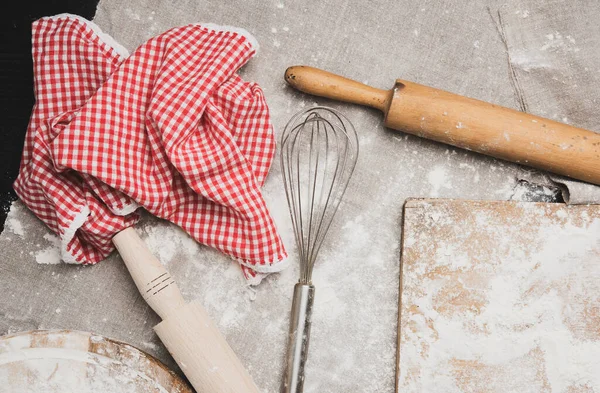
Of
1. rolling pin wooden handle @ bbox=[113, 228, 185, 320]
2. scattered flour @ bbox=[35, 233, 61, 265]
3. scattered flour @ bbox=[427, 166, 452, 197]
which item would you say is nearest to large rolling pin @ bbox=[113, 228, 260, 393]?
rolling pin wooden handle @ bbox=[113, 228, 185, 320]

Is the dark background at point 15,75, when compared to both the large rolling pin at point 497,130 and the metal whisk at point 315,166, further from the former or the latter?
the large rolling pin at point 497,130

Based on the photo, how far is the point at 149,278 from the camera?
740mm

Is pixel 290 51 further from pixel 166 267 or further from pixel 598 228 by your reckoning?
pixel 598 228

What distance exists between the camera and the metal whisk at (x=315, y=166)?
0.84 metres

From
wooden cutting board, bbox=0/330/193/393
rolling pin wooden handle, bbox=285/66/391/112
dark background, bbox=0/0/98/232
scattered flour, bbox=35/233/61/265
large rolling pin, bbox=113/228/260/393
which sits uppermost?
rolling pin wooden handle, bbox=285/66/391/112

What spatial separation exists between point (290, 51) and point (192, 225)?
12.9 inches

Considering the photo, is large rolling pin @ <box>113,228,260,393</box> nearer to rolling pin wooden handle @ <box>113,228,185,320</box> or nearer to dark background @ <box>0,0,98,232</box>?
rolling pin wooden handle @ <box>113,228,185,320</box>

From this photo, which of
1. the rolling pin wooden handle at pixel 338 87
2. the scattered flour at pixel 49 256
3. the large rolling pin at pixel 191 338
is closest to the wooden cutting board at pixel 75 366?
→ the large rolling pin at pixel 191 338

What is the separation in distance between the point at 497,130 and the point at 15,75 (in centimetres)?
75

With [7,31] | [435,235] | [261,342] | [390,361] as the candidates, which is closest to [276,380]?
[261,342]

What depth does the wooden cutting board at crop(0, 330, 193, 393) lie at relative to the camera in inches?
28.1

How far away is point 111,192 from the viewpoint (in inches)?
30.3

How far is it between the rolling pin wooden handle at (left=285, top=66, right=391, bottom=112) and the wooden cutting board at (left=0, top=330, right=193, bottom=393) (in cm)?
46

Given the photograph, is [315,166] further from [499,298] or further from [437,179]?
[499,298]
